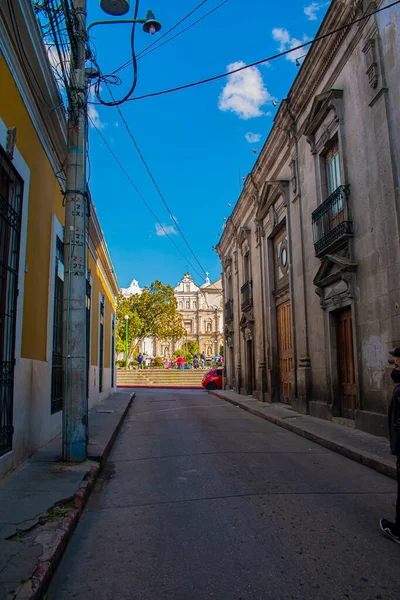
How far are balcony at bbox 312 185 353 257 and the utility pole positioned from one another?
18.1ft

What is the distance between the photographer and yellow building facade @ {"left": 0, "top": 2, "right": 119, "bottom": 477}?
5.48 meters

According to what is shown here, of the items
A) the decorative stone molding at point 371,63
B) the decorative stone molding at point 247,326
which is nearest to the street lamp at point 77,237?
the decorative stone molding at point 371,63

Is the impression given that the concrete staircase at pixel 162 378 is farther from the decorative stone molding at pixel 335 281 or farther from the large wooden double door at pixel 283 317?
the decorative stone molding at pixel 335 281

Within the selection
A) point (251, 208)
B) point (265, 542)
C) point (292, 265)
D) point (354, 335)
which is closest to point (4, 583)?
point (265, 542)

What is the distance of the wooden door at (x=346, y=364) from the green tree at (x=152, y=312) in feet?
115

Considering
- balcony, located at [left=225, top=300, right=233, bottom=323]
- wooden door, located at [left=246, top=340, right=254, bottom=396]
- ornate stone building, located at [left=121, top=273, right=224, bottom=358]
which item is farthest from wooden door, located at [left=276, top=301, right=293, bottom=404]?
ornate stone building, located at [left=121, top=273, right=224, bottom=358]

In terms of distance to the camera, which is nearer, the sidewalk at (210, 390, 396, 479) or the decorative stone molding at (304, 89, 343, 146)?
the sidewalk at (210, 390, 396, 479)

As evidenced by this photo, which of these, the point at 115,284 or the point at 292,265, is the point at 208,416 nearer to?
the point at 292,265

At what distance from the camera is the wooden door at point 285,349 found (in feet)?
47.8

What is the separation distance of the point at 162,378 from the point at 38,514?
35440 mm

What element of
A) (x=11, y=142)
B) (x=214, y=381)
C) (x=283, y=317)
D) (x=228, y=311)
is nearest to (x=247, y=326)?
(x=283, y=317)

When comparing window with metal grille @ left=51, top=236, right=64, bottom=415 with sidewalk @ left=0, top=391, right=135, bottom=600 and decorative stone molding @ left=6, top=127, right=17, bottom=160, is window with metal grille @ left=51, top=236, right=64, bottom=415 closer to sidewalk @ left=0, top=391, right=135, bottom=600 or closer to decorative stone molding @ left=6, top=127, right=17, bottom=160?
sidewalk @ left=0, top=391, right=135, bottom=600

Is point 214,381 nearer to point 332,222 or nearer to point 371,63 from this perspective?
point 332,222

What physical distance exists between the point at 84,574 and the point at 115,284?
21.3 m
